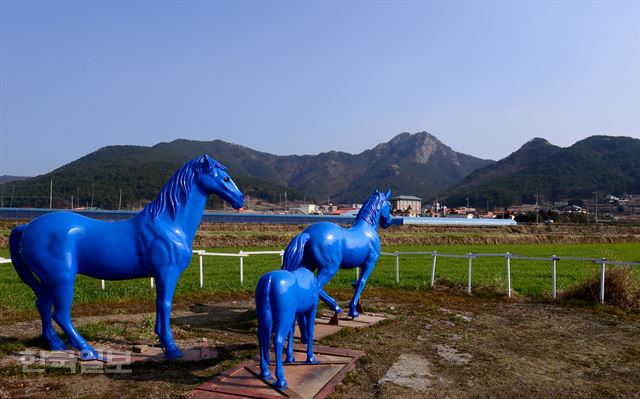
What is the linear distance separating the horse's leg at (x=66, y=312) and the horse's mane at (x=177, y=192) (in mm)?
1355

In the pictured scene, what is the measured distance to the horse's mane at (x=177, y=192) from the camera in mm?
6715

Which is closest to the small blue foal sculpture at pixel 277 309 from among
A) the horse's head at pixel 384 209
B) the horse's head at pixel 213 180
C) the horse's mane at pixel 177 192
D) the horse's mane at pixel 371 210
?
the horse's head at pixel 213 180

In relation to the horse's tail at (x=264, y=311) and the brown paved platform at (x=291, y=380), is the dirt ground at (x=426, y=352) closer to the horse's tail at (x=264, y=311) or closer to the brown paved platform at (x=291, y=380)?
the brown paved platform at (x=291, y=380)

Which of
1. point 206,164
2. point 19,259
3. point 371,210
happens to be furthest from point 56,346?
point 371,210

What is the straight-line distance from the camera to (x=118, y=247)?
21.3 ft

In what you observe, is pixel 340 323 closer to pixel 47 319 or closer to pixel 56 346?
pixel 56 346

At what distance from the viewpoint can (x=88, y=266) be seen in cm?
646

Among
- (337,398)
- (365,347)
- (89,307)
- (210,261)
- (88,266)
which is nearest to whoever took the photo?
(337,398)

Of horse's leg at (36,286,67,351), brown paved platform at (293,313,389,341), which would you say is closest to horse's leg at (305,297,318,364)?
brown paved platform at (293,313,389,341)

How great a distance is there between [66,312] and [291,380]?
311cm

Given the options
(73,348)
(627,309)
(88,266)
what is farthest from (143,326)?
(627,309)

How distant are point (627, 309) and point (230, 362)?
884 cm

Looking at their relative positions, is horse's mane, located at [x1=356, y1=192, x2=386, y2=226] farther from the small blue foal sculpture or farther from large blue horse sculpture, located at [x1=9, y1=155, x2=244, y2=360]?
the small blue foal sculpture

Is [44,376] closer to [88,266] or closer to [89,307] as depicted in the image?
[88,266]
